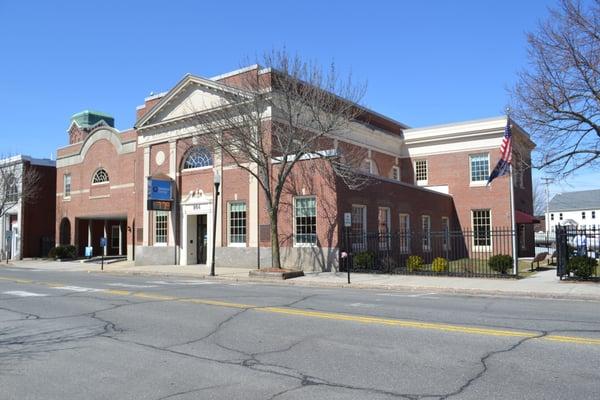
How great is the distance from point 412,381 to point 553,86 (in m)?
16.8

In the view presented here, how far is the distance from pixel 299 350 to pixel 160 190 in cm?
2389

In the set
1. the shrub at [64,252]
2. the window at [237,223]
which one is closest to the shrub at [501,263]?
the window at [237,223]

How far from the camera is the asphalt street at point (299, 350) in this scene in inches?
229

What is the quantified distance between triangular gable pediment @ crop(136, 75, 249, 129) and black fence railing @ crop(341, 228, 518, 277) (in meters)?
10.2

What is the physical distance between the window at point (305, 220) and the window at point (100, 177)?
2034cm

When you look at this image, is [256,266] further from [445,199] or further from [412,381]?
[412,381]

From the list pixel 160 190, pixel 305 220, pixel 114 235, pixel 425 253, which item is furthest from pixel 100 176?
pixel 425 253

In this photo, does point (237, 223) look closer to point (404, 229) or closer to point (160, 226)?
point (160, 226)

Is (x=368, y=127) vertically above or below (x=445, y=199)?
above

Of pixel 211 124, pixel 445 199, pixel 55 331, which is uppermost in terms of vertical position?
pixel 211 124

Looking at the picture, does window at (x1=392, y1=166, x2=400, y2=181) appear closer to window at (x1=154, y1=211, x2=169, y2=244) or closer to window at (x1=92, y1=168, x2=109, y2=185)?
window at (x1=154, y1=211, x2=169, y2=244)

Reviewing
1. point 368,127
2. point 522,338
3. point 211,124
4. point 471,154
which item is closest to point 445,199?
point 471,154

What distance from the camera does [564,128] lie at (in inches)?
789

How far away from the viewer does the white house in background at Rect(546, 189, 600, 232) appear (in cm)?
9331
